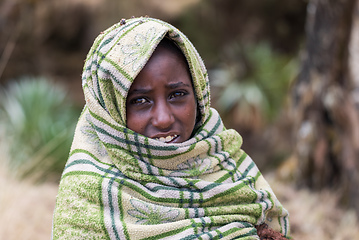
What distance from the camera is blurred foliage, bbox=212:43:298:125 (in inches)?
426

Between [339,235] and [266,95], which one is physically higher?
[266,95]

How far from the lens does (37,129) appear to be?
732 cm

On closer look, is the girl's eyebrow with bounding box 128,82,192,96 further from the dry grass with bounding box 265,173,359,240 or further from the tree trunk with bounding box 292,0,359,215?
the tree trunk with bounding box 292,0,359,215

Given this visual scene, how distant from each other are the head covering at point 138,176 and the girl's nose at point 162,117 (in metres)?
0.08

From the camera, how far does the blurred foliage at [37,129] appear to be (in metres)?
6.45

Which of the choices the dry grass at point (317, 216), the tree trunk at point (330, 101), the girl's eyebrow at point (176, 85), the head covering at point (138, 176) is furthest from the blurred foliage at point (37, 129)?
the girl's eyebrow at point (176, 85)

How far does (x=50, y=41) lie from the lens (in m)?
12.5

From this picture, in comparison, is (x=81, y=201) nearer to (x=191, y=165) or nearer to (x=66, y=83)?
(x=191, y=165)

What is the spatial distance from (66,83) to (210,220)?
12000mm

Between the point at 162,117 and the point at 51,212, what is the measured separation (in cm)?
380

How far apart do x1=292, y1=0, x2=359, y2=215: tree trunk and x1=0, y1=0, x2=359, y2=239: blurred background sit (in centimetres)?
1

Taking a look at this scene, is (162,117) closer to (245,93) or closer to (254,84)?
(245,93)

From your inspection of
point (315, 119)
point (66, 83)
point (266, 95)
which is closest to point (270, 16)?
point (266, 95)

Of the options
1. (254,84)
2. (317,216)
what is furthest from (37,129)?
(254,84)
